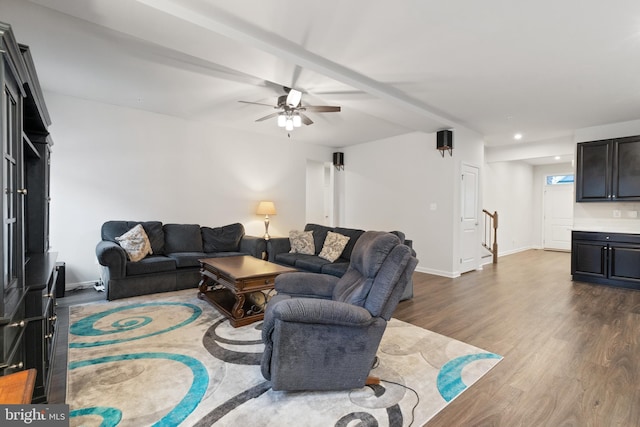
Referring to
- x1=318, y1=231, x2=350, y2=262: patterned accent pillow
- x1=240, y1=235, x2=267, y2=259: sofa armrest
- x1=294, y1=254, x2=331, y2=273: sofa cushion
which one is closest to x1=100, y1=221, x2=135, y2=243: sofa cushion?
x1=240, y1=235, x2=267, y2=259: sofa armrest

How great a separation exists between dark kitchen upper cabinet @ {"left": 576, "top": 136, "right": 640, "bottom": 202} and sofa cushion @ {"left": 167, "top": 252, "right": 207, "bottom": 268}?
20.7 feet

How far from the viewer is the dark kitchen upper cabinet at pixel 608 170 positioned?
4727mm

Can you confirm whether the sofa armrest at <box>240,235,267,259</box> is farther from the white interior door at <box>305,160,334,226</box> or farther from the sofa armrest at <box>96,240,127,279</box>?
the white interior door at <box>305,160,334,226</box>

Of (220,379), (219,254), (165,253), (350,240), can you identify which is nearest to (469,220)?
(350,240)

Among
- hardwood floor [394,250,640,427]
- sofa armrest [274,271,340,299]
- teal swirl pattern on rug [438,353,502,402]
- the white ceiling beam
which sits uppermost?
the white ceiling beam

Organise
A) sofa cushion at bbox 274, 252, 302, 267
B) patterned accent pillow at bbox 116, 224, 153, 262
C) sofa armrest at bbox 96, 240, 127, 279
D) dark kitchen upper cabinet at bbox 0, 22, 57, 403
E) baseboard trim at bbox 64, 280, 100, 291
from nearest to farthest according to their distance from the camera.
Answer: dark kitchen upper cabinet at bbox 0, 22, 57, 403 < sofa armrest at bbox 96, 240, 127, 279 < patterned accent pillow at bbox 116, 224, 153, 262 < baseboard trim at bbox 64, 280, 100, 291 < sofa cushion at bbox 274, 252, 302, 267

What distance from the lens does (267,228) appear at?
5.99 metres

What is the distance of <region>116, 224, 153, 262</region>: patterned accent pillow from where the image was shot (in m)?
4.04

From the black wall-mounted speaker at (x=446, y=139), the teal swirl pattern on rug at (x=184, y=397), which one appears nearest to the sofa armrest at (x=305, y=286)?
the teal swirl pattern on rug at (x=184, y=397)

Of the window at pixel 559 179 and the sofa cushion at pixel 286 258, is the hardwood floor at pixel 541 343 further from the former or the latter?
the window at pixel 559 179

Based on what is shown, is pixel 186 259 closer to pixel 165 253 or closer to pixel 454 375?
pixel 165 253

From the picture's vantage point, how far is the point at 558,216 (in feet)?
28.5

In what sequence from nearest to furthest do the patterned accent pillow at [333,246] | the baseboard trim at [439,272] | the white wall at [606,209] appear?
the patterned accent pillow at [333,246]
the white wall at [606,209]
the baseboard trim at [439,272]

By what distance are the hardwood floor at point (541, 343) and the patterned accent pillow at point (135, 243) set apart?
3357 millimetres
